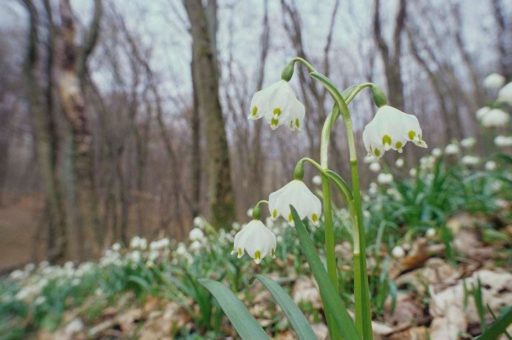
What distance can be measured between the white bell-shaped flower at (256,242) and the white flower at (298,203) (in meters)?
0.08

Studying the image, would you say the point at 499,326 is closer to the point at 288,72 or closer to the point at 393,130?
the point at 393,130

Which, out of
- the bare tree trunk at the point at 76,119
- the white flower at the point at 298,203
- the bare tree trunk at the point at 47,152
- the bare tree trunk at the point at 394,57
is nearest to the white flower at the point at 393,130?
the white flower at the point at 298,203

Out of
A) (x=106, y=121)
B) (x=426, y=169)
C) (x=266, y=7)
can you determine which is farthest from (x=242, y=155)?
(x=426, y=169)

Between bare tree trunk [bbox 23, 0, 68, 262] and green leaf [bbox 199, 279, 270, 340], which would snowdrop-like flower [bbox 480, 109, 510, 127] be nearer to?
green leaf [bbox 199, 279, 270, 340]

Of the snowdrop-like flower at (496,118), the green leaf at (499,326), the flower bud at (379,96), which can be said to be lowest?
the green leaf at (499,326)

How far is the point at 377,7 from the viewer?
5.93m

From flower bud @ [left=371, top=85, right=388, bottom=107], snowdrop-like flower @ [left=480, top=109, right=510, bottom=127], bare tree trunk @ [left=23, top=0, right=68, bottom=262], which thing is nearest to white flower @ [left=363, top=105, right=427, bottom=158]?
flower bud @ [left=371, top=85, right=388, bottom=107]

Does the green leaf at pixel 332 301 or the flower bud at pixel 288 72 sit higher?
the flower bud at pixel 288 72

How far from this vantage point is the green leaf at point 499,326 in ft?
2.26

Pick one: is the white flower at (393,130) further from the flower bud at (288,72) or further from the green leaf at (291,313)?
the green leaf at (291,313)

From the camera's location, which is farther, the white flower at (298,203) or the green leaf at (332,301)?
the white flower at (298,203)

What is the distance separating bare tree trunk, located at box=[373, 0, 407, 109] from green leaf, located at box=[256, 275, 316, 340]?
5.36 metres

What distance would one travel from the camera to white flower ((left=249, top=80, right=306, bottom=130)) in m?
0.91

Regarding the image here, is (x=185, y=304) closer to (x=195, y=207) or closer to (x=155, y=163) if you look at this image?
(x=195, y=207)
